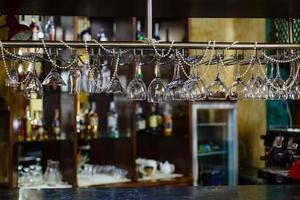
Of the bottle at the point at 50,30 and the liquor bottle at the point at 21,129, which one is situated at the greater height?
the bottle at the point at 50,30

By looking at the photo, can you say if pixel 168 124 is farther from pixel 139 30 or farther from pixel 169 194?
pixel 169 194

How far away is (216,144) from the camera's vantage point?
401cm

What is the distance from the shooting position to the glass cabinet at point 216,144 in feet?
12.5

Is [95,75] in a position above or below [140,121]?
above

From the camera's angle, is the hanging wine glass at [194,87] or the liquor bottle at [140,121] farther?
the liquor bottle at [140,121]

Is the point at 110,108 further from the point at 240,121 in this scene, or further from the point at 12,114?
the point at 240,121

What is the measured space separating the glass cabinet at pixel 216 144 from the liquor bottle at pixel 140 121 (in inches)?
19.6

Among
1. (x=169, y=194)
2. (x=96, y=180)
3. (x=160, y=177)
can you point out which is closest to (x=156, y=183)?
(x=160, y=177)

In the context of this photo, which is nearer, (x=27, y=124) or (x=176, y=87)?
(x=176, y=87)

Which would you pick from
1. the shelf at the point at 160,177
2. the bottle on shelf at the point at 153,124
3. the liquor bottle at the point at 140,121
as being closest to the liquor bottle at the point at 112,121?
the liquor bottle at the point at 140,121

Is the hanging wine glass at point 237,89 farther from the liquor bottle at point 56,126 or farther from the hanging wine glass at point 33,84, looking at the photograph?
the liquor bottle at point 56,126

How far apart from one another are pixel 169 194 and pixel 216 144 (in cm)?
224

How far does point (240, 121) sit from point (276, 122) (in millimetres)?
480

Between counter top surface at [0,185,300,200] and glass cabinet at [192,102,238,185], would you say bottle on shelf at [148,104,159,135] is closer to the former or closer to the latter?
glass cabinet at [192,102,238,185]
